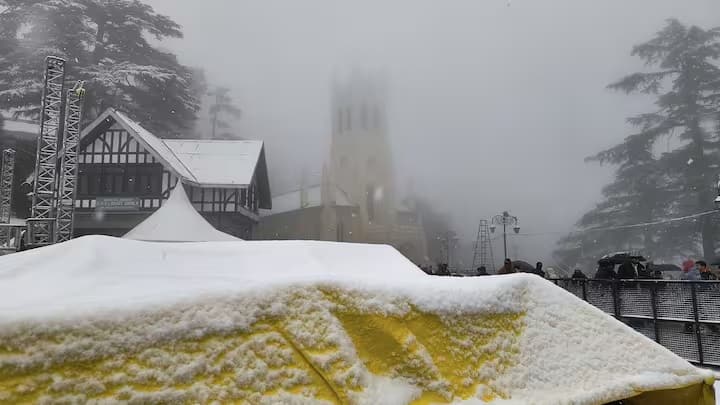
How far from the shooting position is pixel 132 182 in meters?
24.0

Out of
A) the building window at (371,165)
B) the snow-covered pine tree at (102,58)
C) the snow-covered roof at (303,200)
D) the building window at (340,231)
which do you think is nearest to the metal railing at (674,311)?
the snow-covered pine tree at (102,58)

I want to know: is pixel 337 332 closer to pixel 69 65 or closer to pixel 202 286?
pixel 202 286

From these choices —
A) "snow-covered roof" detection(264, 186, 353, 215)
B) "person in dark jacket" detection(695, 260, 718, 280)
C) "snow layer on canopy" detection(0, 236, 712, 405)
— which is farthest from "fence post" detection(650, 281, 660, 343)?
"snow-covered roof" detection(264, 186, 353, 215)

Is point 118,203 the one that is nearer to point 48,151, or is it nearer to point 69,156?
point 69,156

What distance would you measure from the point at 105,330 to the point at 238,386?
406 mm

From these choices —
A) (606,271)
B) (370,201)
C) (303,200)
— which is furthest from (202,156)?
(370,201)

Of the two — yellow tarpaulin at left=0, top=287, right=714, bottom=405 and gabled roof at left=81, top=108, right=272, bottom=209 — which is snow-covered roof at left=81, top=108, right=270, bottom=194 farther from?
yellow tarpaulin at left=0, top=287, right=714, bottom=405

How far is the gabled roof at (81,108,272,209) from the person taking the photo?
23578 mm

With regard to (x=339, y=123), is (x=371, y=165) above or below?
below

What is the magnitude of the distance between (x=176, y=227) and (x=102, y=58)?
2325 cm

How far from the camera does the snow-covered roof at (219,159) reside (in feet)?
83.9

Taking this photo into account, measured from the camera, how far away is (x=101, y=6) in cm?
3319

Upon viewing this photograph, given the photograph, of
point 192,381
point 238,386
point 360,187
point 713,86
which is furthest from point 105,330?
point 360,187

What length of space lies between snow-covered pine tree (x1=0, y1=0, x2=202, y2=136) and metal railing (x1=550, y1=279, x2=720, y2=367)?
107ft
